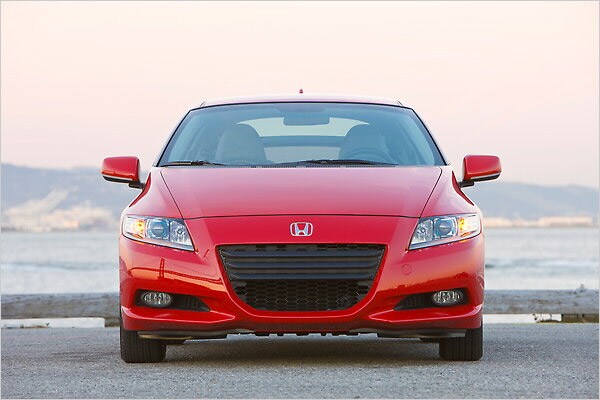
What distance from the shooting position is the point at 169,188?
8367 mm

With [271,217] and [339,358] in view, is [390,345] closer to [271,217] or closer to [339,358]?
[339,358]

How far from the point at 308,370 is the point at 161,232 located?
1214 mm

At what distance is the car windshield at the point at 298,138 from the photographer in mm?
9016

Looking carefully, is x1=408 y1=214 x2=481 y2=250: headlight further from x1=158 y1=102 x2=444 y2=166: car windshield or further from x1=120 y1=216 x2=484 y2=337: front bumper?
x1=158 y1=102 x2=444 y2=166: car windshield

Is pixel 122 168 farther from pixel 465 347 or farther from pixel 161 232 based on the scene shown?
pixel 465 347

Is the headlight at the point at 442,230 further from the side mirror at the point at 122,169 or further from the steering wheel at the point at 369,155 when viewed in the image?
the side mirror at the point at 122,169

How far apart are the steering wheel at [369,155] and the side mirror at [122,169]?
140cm

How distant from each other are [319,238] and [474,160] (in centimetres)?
156

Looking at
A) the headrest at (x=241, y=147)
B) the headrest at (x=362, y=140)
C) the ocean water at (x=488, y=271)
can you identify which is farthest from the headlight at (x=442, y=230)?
the ocean water at (x=488, y=271)

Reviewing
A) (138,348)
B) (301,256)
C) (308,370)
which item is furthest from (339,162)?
(138,348)

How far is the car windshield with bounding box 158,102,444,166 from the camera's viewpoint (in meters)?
9.02

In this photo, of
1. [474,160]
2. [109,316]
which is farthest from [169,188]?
[109,316]

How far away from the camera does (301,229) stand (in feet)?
25.8

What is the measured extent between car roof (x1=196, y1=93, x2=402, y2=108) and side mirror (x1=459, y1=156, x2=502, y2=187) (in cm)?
117
